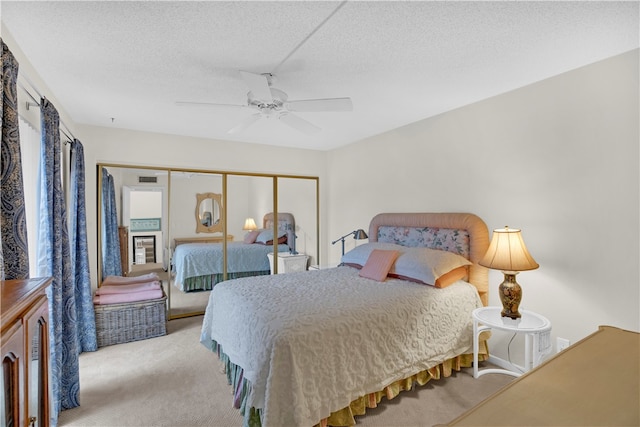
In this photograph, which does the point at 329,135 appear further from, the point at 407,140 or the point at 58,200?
the point at 58,200

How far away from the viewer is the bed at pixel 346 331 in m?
1.78

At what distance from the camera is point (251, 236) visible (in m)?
4.65

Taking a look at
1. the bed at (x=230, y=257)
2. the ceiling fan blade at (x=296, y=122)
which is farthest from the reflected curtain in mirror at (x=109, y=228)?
the ceiling fan blade at (x=296, y=122)

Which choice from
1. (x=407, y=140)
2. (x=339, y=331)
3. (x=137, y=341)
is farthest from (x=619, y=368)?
(x=137, y=341)

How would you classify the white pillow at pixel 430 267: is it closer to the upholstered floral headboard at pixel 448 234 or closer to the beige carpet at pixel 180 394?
the upholstered floral headboard at pixel 448 234

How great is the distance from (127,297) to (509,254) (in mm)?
3691

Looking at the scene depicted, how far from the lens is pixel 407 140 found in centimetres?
368

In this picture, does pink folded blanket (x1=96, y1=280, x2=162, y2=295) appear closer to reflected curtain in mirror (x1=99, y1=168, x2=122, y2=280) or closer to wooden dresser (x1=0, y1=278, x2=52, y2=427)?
reflected curtain in mirror (x1=99, y1=168, x2=122, y2=280)

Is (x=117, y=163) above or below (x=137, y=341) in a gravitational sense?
above

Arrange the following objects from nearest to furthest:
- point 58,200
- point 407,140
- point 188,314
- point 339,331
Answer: point 339,331
point 58,200
point 407,140
point 188,314

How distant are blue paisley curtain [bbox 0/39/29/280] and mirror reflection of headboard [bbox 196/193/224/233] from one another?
111 inches

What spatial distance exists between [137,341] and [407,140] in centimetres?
375

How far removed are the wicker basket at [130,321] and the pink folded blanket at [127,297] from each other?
33 millimetres

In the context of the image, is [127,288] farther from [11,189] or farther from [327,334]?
[327,334]
